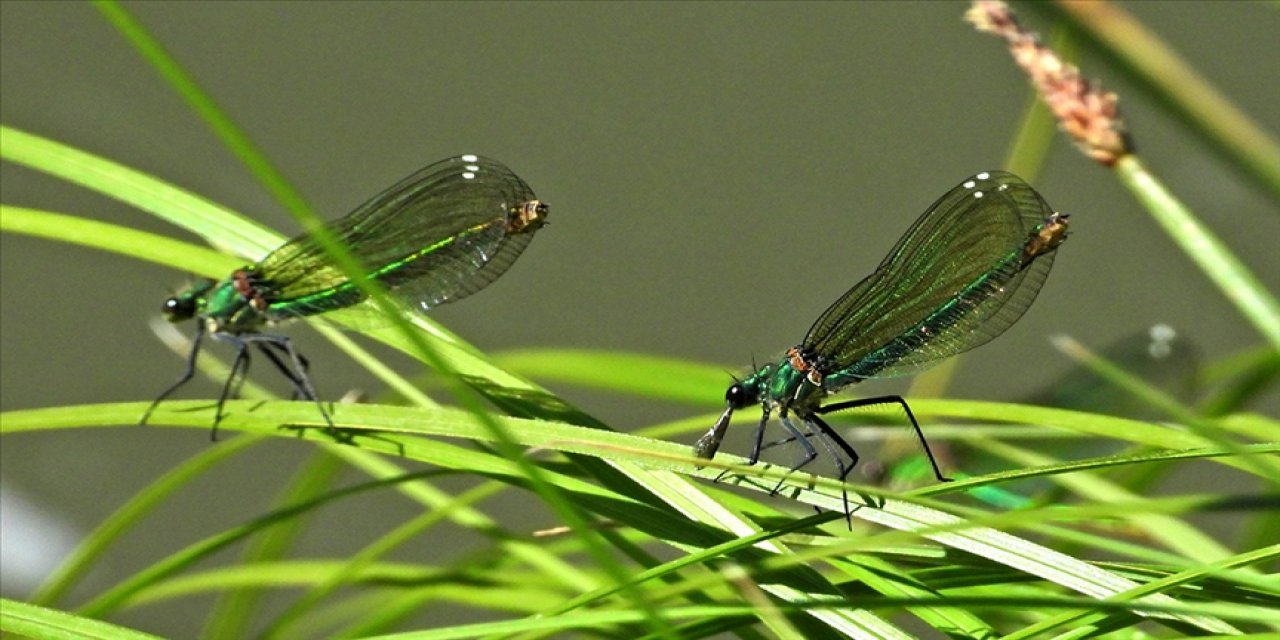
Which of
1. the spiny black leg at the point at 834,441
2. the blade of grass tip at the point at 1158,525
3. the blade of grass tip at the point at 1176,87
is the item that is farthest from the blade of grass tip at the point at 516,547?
the blade of grass tip at the point at 1176,87

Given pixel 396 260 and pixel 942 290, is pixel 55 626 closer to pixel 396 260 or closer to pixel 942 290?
pixel 396 260

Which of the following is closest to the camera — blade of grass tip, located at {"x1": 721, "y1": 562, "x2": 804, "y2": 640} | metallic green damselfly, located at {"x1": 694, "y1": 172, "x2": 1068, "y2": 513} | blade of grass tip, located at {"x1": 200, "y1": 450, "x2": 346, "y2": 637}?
blade of grass tip, located at {"x1": 721, "y1": 562, "x2": 804, "y2": 640}

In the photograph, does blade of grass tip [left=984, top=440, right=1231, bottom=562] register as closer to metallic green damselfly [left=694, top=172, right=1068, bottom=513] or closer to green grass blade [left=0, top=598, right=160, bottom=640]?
metallic green damselfly [left=694, top=172, right=1068, bottom=513]

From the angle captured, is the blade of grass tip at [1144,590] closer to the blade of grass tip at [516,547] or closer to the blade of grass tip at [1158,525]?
the blade of grass tip at [1158,525]

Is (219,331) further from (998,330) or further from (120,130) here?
(120,130)

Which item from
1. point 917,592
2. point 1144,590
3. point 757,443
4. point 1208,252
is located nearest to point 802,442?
point 757,443

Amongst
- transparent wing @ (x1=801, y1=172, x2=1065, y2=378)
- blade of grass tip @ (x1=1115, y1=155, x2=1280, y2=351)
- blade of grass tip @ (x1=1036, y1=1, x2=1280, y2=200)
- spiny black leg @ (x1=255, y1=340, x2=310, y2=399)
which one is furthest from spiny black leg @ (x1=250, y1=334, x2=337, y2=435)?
blade of grass tip @ (x1=1036, y1=1, x2=1280, y2=200)
